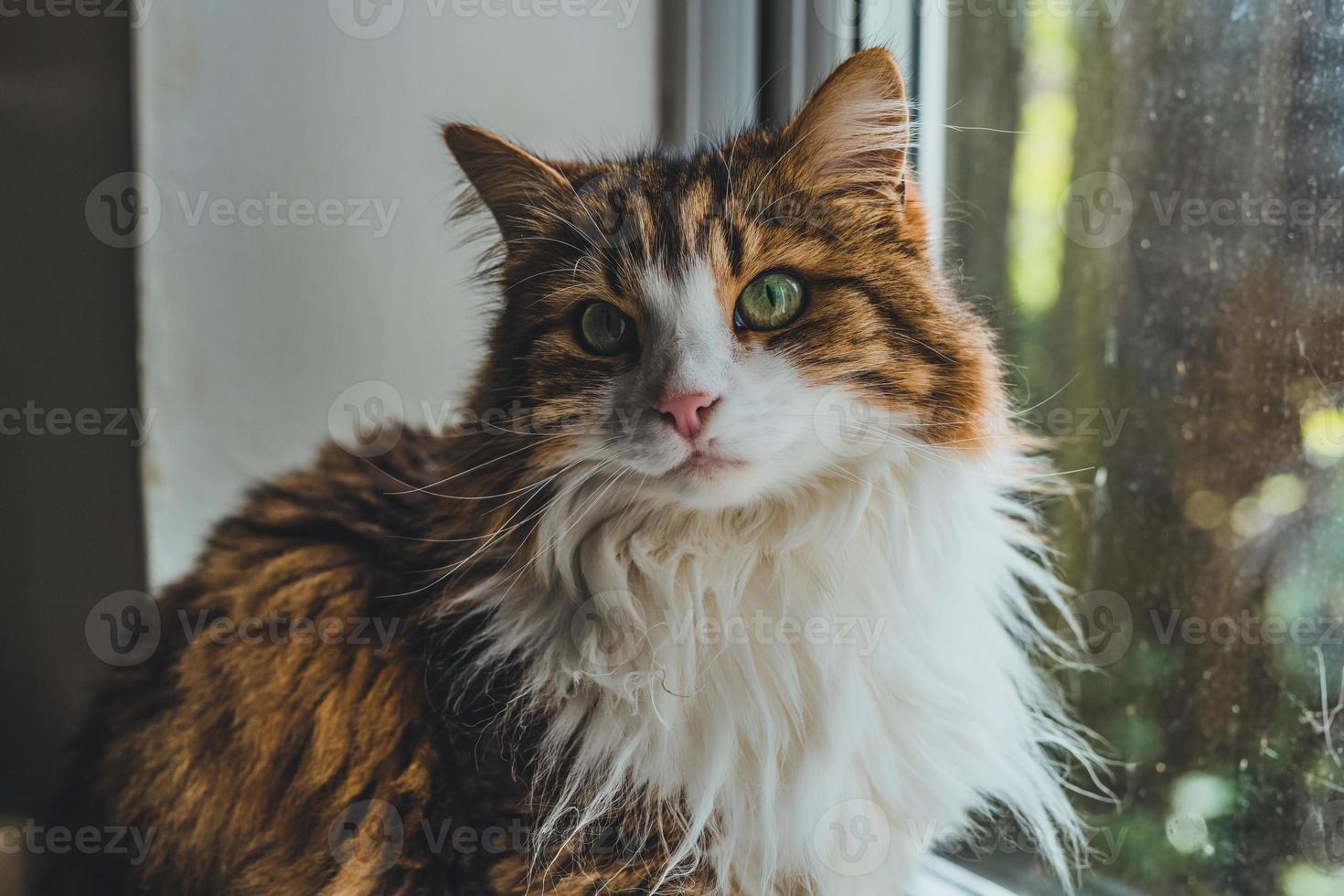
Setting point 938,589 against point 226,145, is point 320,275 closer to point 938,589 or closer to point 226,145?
point 226,145

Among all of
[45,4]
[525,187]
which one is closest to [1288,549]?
[525,187]

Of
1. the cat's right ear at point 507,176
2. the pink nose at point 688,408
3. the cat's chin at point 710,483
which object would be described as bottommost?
the cat's chin at point 710,483

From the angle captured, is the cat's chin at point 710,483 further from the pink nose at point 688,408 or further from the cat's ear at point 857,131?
the cat's ear at point 857,131

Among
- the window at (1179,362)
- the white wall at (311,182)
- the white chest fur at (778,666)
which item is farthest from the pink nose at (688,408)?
the white wall at (311,182)

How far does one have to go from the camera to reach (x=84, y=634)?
1.88 meters

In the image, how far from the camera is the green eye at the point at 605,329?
120cm

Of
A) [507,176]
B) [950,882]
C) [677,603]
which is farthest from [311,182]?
[950,882]

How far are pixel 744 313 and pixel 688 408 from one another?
196 millimetres

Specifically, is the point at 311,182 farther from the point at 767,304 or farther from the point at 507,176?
the point at 767,304

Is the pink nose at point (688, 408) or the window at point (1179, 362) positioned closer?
the pink nose at point (688, 408)

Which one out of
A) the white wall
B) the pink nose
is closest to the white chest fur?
the pink nose

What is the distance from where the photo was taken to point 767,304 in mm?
1170

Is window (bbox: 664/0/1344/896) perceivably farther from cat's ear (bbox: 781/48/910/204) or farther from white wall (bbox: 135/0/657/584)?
white wall (bbox: 135/0/657/584)

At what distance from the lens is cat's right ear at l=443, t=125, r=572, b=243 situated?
1.26 metres
